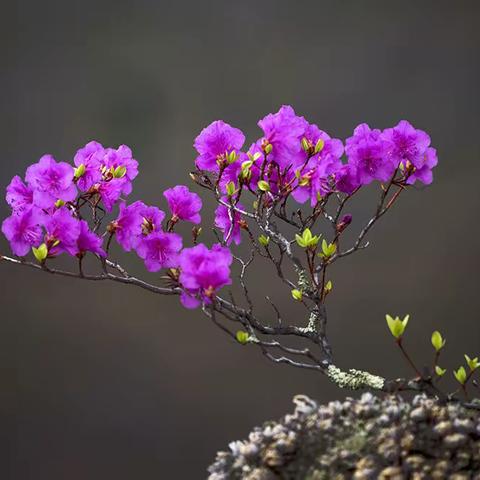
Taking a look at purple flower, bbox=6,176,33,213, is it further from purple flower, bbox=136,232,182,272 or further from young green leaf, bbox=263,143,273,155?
young green leaf, bbox=263,143,273,155

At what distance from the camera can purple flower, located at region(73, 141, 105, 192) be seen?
1.69 m

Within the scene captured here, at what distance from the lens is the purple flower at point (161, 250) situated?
1.62 m

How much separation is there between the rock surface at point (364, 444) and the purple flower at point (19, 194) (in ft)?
2.45

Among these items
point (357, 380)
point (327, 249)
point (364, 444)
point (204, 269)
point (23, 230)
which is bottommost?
point (364, 444)

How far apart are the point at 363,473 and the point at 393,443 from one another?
8cm

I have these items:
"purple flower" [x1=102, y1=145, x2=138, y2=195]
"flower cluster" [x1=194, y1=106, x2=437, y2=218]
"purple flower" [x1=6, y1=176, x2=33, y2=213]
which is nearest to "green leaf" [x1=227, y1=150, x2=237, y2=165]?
"flower cluster" [x1=194, y1=106, x2=437, y2=218]

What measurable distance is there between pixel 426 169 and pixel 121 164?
715mm

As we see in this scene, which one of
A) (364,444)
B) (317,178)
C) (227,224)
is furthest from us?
(227,224)

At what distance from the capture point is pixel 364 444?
1.21 meters

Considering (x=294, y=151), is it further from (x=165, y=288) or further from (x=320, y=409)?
(x=320, y=409)

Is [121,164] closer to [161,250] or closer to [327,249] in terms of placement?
[161,250]

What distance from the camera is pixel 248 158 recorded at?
5.57 ft

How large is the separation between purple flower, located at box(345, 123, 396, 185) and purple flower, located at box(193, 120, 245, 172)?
0.25m

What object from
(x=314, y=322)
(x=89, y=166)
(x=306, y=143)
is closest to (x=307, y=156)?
(x=306, y=143)
